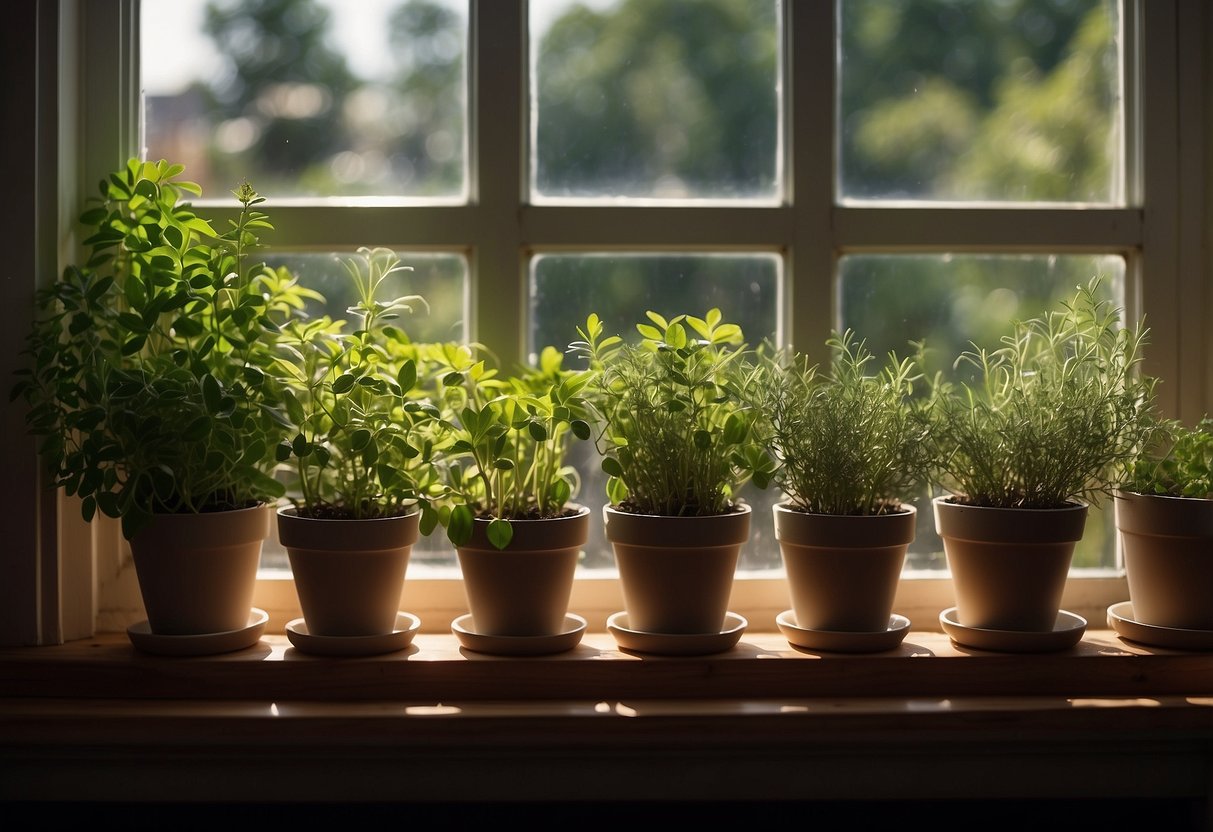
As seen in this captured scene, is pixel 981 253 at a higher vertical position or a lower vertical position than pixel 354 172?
lower

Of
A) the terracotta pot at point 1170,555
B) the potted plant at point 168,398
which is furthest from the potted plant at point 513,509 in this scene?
the terracotta pot at point 1170,555

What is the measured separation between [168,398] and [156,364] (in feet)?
0.33

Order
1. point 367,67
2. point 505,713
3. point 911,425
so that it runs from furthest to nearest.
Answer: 1. point 367,67
2. point 911,425
3. point 505,713

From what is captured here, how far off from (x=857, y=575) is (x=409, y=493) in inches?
22.7

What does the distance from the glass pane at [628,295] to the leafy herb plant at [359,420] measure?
206mm

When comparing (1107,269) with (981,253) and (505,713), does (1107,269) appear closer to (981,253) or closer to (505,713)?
(981,253)

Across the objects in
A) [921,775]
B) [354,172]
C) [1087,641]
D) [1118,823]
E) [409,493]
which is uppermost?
[354,172]

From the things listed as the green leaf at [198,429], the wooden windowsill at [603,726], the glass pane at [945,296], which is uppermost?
the glass pane at [945,296]

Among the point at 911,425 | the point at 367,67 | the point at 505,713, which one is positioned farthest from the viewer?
the point at 367,67

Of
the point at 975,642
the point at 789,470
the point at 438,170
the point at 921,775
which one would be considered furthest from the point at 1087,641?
the point at 438,170

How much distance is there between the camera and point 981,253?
1402 mm

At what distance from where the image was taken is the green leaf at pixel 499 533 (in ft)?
3.75

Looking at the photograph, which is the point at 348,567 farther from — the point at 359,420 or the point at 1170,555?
the point at 1170,555

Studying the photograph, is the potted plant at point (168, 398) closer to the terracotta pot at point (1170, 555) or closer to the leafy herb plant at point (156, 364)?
the leafy herb plant at point (156, 364)
